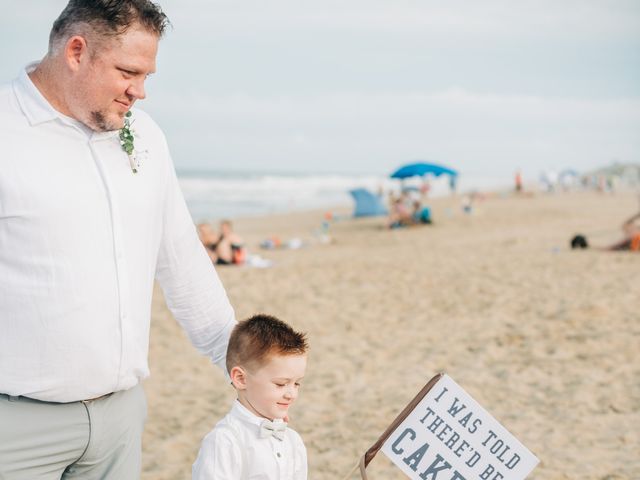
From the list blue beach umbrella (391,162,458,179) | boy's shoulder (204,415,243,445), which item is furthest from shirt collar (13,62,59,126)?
blue beach umbrella (391,162,458,179)

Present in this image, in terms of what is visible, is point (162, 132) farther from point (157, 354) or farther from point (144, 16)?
point (157, 354)

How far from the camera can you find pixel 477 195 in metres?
31.4

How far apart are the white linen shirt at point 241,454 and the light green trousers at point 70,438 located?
0.72ft

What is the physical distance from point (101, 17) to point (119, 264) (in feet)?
2.12

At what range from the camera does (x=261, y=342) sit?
2285mm

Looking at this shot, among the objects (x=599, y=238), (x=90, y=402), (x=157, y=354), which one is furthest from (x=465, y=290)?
(x=90, y=402)

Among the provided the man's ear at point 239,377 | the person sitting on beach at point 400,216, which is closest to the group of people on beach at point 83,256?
the man's ear at point 239,377

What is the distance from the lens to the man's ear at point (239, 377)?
7.55 ft

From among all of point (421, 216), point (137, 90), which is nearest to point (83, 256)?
point (137, 90)

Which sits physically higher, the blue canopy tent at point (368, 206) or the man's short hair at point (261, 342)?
the man's short hair at point (261, 342)

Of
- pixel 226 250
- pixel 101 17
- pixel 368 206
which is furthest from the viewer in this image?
pixel 368 206

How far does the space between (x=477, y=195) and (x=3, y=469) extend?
3044 cm

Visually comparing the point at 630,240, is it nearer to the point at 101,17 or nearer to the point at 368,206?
the point at 368,206

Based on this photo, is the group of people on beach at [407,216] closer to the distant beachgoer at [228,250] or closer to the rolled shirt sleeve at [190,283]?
the distant beachgoer at [228,250]
